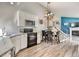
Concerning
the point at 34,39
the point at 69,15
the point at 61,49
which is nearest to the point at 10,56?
the point at 34,39

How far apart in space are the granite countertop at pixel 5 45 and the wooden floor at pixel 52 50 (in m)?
0.24

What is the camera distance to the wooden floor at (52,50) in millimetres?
2264

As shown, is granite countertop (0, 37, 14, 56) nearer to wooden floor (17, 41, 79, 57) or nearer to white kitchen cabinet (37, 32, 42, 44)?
wooden floor (17, 41, 79, 57)

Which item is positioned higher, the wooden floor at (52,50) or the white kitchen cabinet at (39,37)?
the white kitchen cabinet at (39,37)

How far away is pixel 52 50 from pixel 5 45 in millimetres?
903

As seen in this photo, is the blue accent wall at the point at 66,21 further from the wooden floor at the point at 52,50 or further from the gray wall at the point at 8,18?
the gray wall at the point at 8,18

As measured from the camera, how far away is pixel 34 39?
8.31 feet

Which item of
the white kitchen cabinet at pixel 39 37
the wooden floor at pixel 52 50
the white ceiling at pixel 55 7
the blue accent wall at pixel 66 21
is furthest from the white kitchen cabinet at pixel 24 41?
the blue accent wall at pixel 66 21

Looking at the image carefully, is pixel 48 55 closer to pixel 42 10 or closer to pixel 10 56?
pixel 10 56

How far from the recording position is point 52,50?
7.62 feet

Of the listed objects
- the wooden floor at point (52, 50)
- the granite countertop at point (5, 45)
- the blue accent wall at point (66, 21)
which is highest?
the blue accent wall at point (66, 21)

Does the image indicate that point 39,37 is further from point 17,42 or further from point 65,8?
point 65,8

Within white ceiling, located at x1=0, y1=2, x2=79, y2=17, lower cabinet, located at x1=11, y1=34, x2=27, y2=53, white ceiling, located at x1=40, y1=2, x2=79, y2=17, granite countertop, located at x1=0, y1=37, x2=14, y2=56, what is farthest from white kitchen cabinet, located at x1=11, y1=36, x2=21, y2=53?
white ceiling, located at x1=40, y1=2, x2=79, y2=17

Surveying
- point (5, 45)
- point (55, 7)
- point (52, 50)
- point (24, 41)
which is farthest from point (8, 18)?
point (52, 50)
